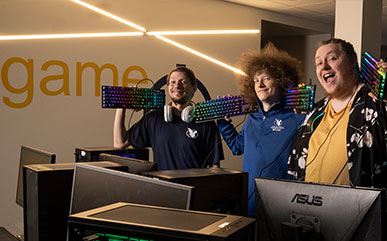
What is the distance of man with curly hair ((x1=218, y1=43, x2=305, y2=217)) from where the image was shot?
87.4 inches

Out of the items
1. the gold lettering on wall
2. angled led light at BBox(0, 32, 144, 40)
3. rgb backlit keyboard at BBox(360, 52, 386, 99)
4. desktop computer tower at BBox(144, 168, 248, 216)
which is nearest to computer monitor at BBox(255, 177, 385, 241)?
desktop computer tower at BBox(144, 168, 248, 216)

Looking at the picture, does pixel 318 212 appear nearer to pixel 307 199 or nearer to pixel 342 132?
pixel 307 199

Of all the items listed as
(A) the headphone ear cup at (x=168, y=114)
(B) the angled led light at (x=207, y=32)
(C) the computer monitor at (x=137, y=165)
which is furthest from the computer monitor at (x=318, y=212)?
(B) the angled led light at (x=207, y=32)

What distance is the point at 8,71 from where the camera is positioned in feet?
13.0

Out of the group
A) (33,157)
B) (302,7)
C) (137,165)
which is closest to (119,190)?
(137,165)

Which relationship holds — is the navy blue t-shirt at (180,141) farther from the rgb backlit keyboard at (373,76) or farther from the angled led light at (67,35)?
the angled led light at (67,35)

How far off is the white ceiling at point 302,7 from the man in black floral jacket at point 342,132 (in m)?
3.73

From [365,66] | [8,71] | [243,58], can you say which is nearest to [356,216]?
[365,66]

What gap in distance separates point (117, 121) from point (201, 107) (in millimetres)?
569

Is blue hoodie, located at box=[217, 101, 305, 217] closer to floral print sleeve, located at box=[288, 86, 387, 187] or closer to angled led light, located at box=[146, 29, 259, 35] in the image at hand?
floral print sleeve, located at box=[288, 86, 387, 187]

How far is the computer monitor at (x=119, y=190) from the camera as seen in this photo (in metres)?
1.15

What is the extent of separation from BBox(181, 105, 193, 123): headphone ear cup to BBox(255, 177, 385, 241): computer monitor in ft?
4.41

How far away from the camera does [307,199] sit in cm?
111

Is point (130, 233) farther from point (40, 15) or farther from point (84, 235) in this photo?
point (40, 15)
